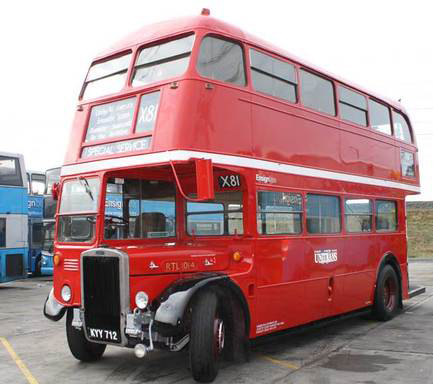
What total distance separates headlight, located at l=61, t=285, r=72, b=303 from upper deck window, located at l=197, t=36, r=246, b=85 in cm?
291

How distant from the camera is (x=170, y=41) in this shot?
693 cm

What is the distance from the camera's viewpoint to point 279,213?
767 cm

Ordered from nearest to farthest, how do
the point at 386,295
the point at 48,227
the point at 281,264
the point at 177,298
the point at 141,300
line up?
the point at 177,298 < the point at 141,300 < the point at 281,264 < the point at 386,295 < the point at 48,227

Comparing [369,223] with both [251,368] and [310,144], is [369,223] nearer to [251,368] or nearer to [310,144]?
[310,144]

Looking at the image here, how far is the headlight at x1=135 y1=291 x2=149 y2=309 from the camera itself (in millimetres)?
6062

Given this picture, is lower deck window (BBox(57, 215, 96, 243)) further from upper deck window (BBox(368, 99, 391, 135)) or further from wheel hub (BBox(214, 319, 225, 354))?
upper deck window (BBox(368, 99, 391, 135))

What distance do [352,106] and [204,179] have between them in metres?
4.66

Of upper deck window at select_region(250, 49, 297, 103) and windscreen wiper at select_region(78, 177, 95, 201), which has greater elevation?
upper deck window at select_region(250, 49, 297, 103)

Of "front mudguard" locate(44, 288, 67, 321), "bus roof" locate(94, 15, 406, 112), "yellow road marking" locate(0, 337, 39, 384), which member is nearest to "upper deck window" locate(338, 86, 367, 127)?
"bus roof" locate(94, 15, 406, 112)

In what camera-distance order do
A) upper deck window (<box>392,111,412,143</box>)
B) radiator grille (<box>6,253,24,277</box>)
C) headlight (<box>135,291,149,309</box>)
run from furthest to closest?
radiator grille (<box>6,253,24,277</box>) → upper deck window (<box>392,111,412,143</box>) → headlight (<box>135,291,149,309</box>)

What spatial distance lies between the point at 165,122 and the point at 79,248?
180 cm

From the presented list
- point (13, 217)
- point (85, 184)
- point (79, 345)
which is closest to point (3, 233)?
point (13, 217)

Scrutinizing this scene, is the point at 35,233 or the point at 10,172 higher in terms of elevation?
the point at 10,172

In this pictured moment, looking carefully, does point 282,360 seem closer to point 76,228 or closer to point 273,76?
point 76,228
